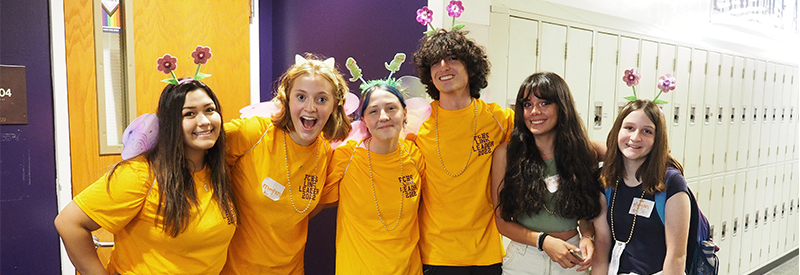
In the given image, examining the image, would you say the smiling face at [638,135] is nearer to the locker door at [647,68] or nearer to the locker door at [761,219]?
the locker door at [647,68]

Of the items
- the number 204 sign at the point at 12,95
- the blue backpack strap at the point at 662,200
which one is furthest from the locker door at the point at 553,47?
the number 204 sign at the point at 12,95

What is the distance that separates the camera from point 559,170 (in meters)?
1.95

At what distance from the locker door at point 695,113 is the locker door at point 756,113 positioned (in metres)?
1.07

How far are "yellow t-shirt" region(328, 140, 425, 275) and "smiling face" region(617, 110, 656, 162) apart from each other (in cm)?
89

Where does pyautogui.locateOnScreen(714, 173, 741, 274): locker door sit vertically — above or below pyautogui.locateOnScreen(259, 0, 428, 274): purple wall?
below

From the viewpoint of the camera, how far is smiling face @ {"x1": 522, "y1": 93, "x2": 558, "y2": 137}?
1.93 metres

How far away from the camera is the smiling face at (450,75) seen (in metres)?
2.05

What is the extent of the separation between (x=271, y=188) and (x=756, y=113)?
5.12 meters

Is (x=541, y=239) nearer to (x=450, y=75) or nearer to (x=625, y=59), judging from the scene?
(x=450, y=75)

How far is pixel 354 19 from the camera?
288cm

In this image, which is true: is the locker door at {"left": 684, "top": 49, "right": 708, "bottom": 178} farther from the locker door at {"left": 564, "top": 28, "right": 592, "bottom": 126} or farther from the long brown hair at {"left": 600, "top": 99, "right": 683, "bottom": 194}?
the long brown hair at {"left": 600, "top": 99, "right": 683, "bottom": 194}

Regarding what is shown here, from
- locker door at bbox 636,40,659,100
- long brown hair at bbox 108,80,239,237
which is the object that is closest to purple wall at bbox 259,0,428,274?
long brown hair at bbox 108,80,239,237

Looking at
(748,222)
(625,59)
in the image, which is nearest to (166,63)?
(625,59)

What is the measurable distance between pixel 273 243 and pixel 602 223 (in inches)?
55.4
